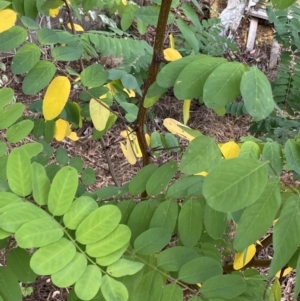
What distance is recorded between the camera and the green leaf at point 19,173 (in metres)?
0.62

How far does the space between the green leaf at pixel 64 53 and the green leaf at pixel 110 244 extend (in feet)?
1.42

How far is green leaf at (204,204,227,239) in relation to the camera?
728mm

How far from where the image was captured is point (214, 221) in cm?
73

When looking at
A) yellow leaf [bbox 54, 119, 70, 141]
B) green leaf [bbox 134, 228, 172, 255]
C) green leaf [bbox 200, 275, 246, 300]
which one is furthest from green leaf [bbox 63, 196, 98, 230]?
yellow leaf [bbox 54, 119, 70, 141]

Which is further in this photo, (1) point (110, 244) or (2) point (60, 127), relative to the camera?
(2) point (60, 127)

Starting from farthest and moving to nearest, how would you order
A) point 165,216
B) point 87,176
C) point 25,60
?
point 87,176, point 25,60, point 165,216

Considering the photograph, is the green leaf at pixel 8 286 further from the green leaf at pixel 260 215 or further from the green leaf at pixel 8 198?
the green leaf at pixel 260 215

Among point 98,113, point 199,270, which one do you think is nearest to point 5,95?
point 98,113

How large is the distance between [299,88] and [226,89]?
5.11 feet

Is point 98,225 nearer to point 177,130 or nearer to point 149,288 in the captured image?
point 149,288

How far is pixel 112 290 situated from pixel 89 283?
32 millimetres

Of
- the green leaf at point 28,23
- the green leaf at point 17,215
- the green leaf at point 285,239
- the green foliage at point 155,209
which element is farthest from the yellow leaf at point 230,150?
the green leaf at point 28,23

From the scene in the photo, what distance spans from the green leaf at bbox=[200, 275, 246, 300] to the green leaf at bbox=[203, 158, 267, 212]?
174 millimetres

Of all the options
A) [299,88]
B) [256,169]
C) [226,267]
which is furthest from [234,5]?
[256,169]
